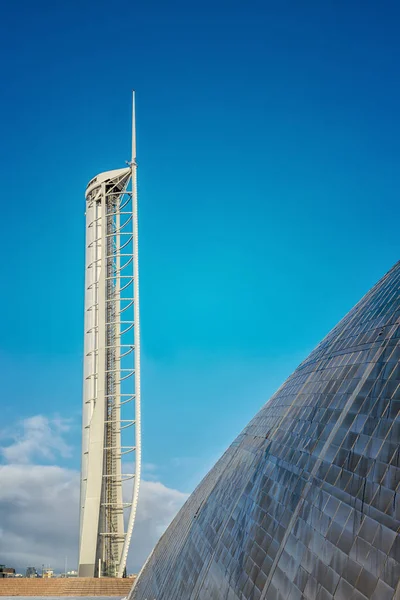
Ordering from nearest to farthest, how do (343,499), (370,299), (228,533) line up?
(343,499) < (228,533) < (370,299)

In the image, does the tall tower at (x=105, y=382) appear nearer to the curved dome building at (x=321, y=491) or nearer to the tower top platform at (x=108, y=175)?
the tower top platform at (x=108, y=175)

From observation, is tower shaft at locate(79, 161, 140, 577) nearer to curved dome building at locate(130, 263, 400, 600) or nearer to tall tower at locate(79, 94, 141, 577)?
tall tower at locate(79, 94, 141, 577)

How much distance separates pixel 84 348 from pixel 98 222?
711 inches

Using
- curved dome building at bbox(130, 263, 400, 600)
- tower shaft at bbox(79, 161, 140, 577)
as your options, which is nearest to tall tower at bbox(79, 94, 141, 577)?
tower shaft at bbox(79, 161, 140, 577)

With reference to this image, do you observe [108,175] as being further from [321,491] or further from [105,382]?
[321,491]

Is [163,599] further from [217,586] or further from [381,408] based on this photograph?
[381,408]

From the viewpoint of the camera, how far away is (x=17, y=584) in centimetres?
6644

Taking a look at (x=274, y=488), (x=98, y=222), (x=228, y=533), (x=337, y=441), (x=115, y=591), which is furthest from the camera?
(x=98, y=222)

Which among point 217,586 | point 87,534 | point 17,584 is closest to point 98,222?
point 87,534

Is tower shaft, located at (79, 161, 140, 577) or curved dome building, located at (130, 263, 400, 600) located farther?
tower shaft, located at (79, 161, 140, 577)

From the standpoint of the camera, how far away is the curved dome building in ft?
48.0

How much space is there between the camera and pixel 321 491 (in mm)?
17922

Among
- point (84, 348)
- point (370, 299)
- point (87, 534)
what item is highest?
point (84, 348)

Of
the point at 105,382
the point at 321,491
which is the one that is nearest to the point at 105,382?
the point at 105,382
